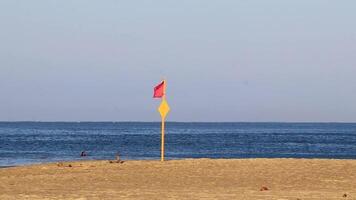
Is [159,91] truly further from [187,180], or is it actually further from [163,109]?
[187,180]

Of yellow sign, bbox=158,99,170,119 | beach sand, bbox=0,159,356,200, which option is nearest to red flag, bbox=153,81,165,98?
yellow sign, bbox=158,99,170,119

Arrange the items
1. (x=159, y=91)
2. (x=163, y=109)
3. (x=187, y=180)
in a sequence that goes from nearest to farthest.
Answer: (x=187, y=180) < (x=163, y=109) < (x=159, y=91)

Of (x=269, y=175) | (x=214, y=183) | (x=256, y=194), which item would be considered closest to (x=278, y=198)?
(x=256, y=194)

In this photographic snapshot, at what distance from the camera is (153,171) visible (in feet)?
82.8

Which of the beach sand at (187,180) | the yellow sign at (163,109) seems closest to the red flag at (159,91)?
the yellow sign at (163,109)

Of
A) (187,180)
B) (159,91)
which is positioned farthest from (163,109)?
(187,180)

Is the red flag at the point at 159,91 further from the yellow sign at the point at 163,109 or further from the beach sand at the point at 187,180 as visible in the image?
the beach sand at the point at 187,180

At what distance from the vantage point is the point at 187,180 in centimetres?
2283

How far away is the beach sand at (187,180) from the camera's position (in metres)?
19.1

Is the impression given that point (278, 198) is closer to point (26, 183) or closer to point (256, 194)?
point (256, 194)

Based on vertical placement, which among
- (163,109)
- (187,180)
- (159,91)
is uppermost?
(159,91)

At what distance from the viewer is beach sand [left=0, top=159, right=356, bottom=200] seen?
62.7 feet

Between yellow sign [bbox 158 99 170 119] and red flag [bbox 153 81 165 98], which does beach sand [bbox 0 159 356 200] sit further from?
red flag [bbox 153 81 165 98]

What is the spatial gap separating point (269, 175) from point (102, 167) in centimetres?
595
